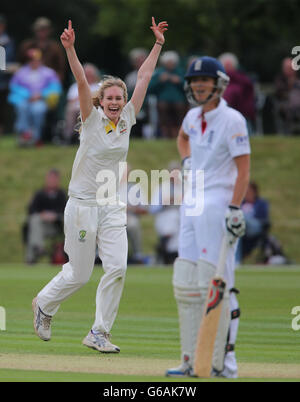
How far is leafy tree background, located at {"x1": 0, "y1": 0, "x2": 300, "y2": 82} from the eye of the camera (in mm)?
29844

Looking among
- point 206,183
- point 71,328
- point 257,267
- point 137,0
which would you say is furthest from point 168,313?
point 137,0

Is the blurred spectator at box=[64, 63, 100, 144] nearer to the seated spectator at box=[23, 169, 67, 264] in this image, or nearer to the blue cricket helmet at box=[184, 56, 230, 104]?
the seated spectator at box=[23, 169, 67, 264]

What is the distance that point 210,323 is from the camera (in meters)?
8.10

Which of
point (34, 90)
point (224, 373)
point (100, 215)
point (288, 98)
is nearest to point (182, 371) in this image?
point (224, 373)

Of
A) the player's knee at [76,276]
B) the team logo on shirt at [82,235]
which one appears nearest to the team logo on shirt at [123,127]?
the team logo on shirt at [82,235]

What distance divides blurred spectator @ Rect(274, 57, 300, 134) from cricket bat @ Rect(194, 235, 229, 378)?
57.7 ft

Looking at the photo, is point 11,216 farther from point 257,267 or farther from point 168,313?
point 168,313

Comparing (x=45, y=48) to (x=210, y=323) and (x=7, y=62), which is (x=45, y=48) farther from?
(x=210, y=323)

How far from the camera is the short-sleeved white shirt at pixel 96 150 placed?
10.1 metres

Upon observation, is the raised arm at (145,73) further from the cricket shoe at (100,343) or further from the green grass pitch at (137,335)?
the green grass pitch at (137,335)

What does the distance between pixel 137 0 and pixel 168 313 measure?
2285cm

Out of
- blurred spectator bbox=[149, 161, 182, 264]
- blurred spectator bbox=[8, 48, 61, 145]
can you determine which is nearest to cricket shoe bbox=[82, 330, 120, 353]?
blurred spectator bbox=[149, 161, 182, 264]

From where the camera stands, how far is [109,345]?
395 inches

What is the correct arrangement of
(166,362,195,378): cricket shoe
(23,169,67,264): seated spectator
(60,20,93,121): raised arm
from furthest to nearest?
(23,169,67,264): seated spectator → (60,20,93,121): raised arm → (166,362,195,378): cricket shoe
